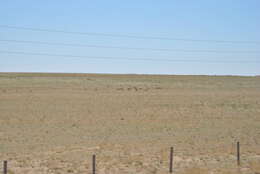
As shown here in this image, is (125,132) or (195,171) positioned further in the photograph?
(125,132)

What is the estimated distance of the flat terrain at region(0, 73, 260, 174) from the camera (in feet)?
49.5

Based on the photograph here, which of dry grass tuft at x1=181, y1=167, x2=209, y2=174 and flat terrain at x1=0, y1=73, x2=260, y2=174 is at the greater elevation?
flat terrain at x1=0, y1=73, x2=260, y2=174

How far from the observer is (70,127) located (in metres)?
25.3

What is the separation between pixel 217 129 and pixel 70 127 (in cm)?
947

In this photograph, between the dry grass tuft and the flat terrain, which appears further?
the flat terrain

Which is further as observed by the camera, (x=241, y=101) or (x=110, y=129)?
(x=241, y=101)

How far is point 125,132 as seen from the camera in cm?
2356

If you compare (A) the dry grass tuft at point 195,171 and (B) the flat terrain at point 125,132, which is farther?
(B) the flat terrain at point 125,132

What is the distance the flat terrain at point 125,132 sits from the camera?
49.5ft

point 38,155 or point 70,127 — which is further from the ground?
point 70,127

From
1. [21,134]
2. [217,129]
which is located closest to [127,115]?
[217,129]

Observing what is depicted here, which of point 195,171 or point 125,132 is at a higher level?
point 125,132

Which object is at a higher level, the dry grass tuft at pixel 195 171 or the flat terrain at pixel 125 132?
the flat terrain at pixel 125 132

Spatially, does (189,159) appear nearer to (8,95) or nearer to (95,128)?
(95,128)
